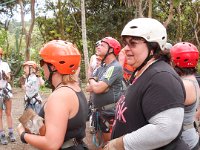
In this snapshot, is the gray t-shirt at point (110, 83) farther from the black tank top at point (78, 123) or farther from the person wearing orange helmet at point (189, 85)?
the black tank top at point (78, 123)

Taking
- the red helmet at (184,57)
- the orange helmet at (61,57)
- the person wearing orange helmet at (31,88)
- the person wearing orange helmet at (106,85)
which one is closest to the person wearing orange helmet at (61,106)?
the orange helmet at (61,57)

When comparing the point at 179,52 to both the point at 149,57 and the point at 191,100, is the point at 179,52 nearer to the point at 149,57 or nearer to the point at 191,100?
the point at 191,100

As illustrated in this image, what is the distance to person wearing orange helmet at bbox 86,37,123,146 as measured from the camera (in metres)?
5.05

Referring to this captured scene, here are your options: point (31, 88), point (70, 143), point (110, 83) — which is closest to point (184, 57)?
point (70, 143)

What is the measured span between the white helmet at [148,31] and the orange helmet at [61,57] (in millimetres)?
662

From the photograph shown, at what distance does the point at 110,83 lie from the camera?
16.5ft

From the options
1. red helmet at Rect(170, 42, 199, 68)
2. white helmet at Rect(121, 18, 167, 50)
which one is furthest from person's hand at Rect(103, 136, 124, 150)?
red helmet at Rect(170, 42, 199, 68)

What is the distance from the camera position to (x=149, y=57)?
90.9 inches

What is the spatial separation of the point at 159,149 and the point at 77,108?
30.3 inches

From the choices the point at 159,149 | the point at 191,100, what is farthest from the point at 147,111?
the point at 191,100

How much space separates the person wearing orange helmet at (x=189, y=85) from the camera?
3148 millimetres

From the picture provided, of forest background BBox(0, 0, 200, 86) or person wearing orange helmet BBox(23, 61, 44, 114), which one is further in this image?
forest background BBox(0, 0, 200, 86)

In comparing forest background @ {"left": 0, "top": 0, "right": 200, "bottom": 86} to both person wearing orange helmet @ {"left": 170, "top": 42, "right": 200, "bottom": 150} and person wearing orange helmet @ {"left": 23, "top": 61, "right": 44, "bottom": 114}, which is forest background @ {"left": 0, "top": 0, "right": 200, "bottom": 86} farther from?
person wearing orange helmet @ {"left": 170, "top": 42, "right": 200, "bottom": 150}

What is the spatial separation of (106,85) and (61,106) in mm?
2513
